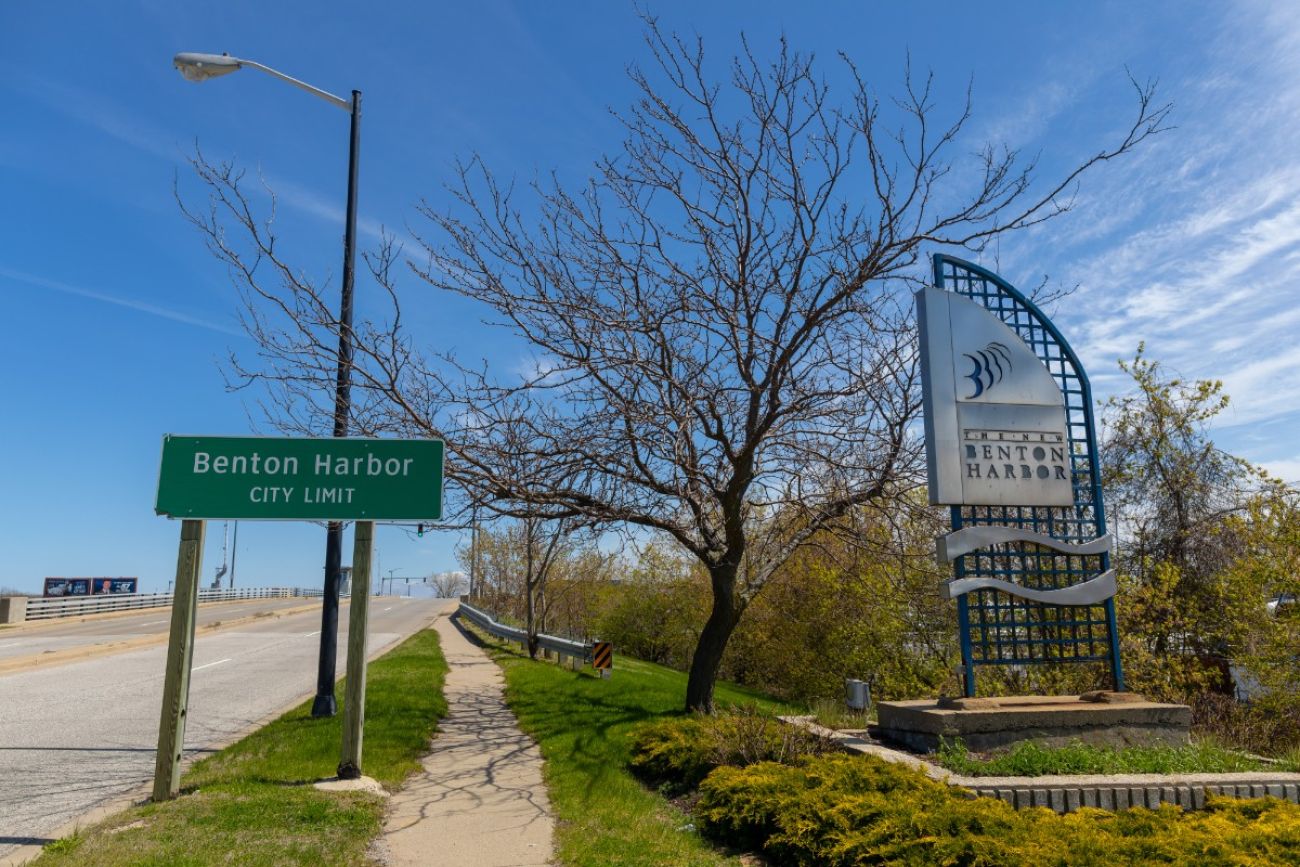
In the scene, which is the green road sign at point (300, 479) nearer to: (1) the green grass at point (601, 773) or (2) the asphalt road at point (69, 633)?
(1) the green grass at point (601, 773)

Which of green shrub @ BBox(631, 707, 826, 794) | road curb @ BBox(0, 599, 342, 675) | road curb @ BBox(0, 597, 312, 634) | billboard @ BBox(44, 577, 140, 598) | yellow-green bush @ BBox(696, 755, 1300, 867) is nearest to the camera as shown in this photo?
yellow-green bush @ BBox(696, 755, 1300, 867)

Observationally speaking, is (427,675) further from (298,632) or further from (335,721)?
(298,632)

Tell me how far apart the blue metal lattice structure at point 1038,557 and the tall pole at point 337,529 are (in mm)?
6802

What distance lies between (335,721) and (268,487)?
13.6ft

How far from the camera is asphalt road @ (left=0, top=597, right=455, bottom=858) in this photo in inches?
298

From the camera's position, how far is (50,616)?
38125 millimetres

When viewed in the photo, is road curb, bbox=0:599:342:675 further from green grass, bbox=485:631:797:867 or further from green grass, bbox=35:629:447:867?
green grass, bbox=35:629:447:867

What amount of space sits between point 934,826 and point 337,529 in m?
8.30

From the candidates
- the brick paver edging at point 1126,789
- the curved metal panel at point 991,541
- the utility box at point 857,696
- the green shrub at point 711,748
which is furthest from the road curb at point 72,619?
the brick paver edging at point 1126,789

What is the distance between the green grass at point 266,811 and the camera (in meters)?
5.46

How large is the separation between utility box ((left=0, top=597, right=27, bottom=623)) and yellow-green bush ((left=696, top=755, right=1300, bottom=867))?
38.9 metres

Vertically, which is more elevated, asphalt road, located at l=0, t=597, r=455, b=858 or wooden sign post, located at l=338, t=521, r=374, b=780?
wooden sign post, located at l=338, t=521, r=374, b=780

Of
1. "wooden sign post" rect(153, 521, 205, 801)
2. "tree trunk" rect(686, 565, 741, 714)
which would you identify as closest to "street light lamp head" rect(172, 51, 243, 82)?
"wooden sign post" rect(153, 521, 205, 801)

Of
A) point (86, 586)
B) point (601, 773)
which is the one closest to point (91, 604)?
point (86, 586)
